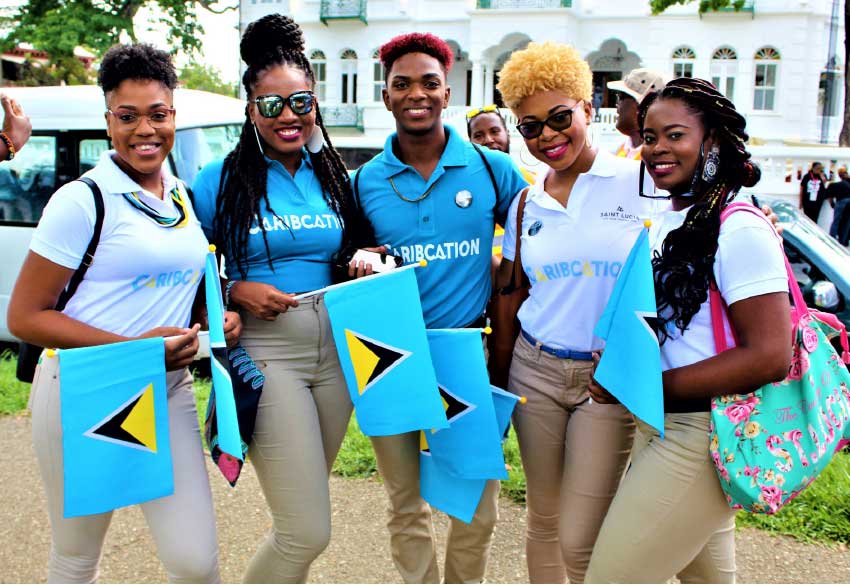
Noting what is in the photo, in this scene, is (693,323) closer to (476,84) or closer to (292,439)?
(292,439)

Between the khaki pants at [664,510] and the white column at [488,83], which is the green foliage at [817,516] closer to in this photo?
the khaki pants at [664,510]

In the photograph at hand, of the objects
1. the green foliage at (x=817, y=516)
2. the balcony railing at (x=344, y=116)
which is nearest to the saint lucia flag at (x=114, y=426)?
the green foliage at (x=817, y=516)

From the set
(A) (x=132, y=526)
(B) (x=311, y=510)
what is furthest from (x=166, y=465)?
(A) (x=132, y=526)

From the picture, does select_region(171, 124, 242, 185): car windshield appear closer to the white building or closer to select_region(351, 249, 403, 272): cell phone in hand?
select_region(351, 249, 403, 272): cell phone in hand

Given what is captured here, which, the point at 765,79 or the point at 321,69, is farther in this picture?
the point at 321,69

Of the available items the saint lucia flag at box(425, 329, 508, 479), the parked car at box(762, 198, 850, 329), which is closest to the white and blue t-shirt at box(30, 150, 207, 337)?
the saint lucia flag at box(425, 329, 508, 479)

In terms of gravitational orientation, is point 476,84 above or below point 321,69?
below

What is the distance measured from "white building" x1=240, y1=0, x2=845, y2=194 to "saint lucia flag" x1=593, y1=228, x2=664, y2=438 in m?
21.8

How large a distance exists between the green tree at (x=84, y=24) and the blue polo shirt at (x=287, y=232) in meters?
24.3

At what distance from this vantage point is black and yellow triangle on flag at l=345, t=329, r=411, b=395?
3.00 metres

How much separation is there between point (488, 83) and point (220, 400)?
29044 mm

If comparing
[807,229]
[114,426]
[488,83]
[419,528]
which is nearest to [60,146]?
[114,426]

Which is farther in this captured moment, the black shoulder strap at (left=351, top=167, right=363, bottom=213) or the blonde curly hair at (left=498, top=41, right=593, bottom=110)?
the black shoulder strap at (left=351, top=167, right=363, bottom=213)

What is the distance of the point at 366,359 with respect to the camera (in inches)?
119
